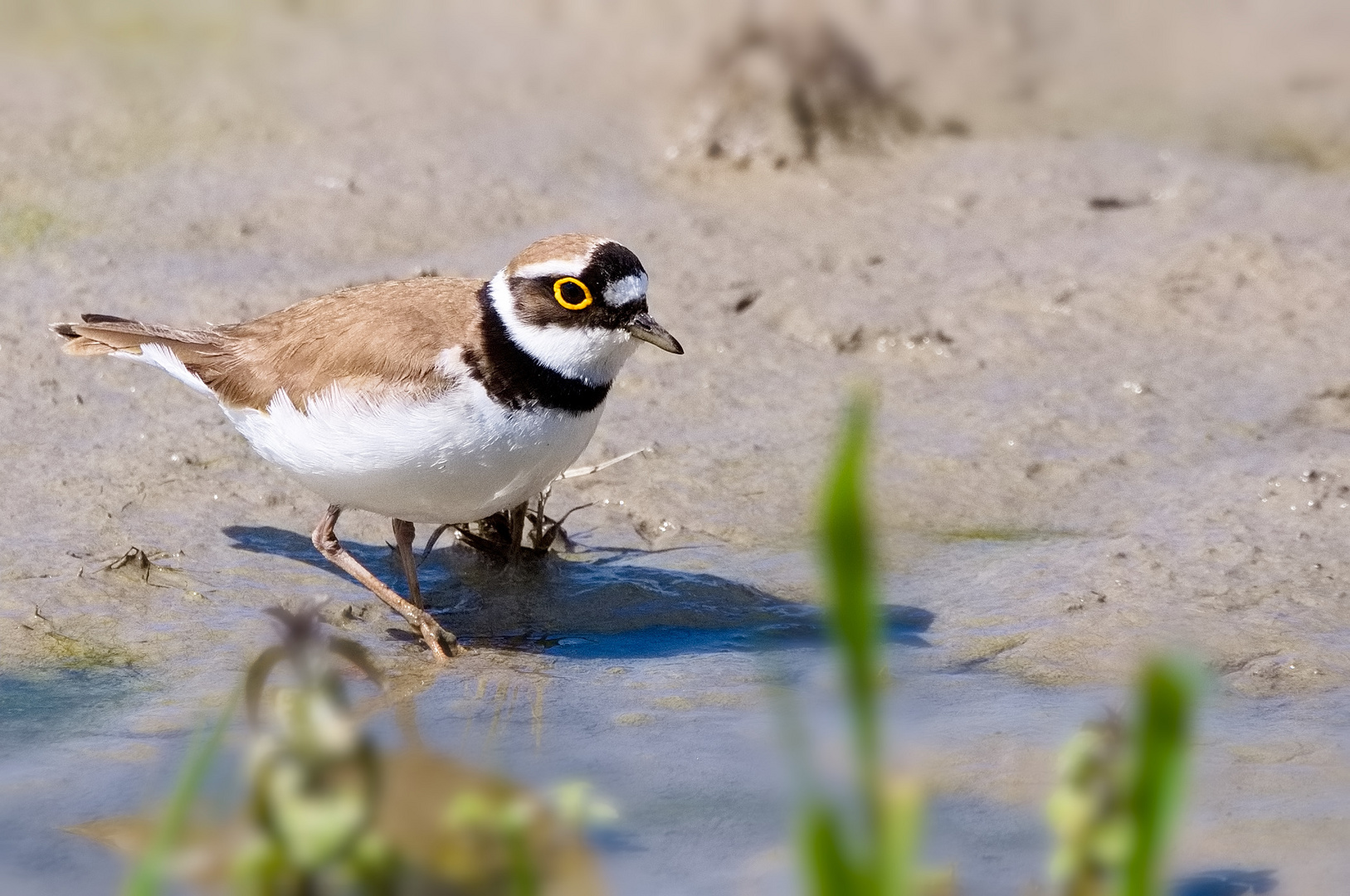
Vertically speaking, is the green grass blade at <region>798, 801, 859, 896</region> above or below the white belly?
below

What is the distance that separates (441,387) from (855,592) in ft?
12.2

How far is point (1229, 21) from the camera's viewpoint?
1125cm

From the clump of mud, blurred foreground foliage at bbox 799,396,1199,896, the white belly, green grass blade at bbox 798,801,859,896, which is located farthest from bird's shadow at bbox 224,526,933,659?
the clump of mud

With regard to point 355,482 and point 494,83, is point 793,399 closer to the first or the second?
point 355,482

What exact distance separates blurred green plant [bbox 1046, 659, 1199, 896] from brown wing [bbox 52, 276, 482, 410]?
343 centimetres

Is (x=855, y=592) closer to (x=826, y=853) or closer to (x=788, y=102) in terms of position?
(x=826, y=853)

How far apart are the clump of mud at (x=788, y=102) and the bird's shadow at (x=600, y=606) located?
13.3 feet

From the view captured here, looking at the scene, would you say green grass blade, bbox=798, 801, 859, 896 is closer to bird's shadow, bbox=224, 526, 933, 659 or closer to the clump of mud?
bird's shadow, bbox=224, 526, 933, 659

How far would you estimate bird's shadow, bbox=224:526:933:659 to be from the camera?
5891mm

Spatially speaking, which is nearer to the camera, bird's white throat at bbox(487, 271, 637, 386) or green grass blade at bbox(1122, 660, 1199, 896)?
green grass blade at bbox(1122, 660, 1199, 896)

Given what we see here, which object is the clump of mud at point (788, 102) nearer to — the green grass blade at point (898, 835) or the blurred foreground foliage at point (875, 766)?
the blurred foreground foliage at point (875, 766)

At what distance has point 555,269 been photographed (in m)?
5.76

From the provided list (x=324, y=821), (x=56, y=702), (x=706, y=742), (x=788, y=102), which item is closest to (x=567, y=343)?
(x=706, y=742)

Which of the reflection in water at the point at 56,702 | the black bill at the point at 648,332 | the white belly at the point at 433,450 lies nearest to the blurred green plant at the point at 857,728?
the reflection in water at the point at 56,702
